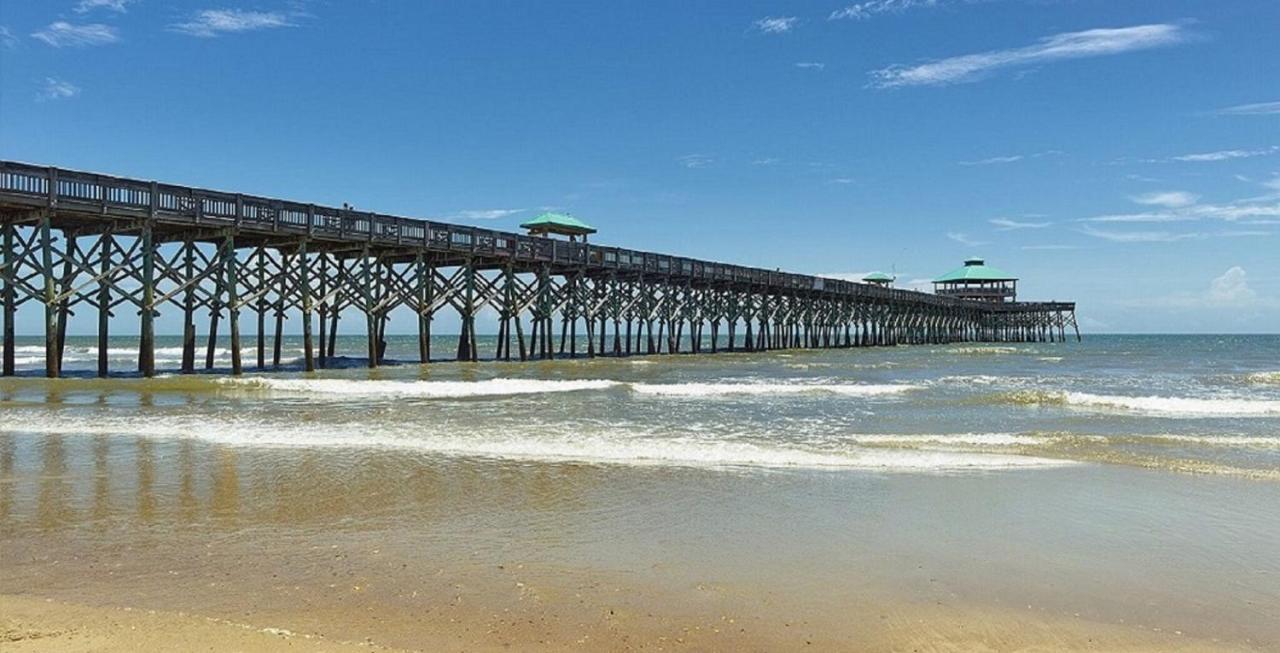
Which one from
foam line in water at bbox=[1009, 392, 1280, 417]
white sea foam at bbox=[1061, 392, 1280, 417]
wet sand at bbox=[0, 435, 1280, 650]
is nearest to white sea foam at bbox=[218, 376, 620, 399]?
wet sand at bbox=[0, 435, 1280, 650]

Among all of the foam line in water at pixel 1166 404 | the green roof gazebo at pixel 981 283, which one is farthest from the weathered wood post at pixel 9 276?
the green roof gazebo at pixel 981 283

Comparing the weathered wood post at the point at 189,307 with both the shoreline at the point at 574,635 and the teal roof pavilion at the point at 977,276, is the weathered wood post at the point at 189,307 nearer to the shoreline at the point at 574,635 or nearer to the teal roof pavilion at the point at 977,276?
the shoreline at the point at 574,635

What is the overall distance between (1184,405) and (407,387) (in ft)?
60.7

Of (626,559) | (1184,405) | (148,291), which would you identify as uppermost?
(148,291)

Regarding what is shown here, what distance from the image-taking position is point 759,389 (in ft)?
72.4

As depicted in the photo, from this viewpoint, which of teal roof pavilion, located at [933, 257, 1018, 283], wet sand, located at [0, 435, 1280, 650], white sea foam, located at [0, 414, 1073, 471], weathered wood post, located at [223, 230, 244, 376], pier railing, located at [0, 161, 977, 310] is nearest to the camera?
wet sand, located at [0, 435, 1280, 650]

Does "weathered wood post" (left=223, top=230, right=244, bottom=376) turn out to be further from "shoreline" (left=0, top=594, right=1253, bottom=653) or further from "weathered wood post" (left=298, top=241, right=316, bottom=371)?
"shoreline" (left=0, top=594, right=1253, bottom=653)

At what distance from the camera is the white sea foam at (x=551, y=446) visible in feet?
33.6

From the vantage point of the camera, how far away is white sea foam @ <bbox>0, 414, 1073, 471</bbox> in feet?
33.6

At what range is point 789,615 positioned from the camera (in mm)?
4777

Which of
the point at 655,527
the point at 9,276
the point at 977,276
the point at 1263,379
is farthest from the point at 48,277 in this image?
the point at 977,276

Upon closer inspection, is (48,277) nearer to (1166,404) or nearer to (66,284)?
(66,284)

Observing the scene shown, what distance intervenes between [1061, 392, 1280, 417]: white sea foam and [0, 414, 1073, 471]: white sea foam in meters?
8.79

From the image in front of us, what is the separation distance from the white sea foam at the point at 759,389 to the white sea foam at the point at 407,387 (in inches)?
65.2
